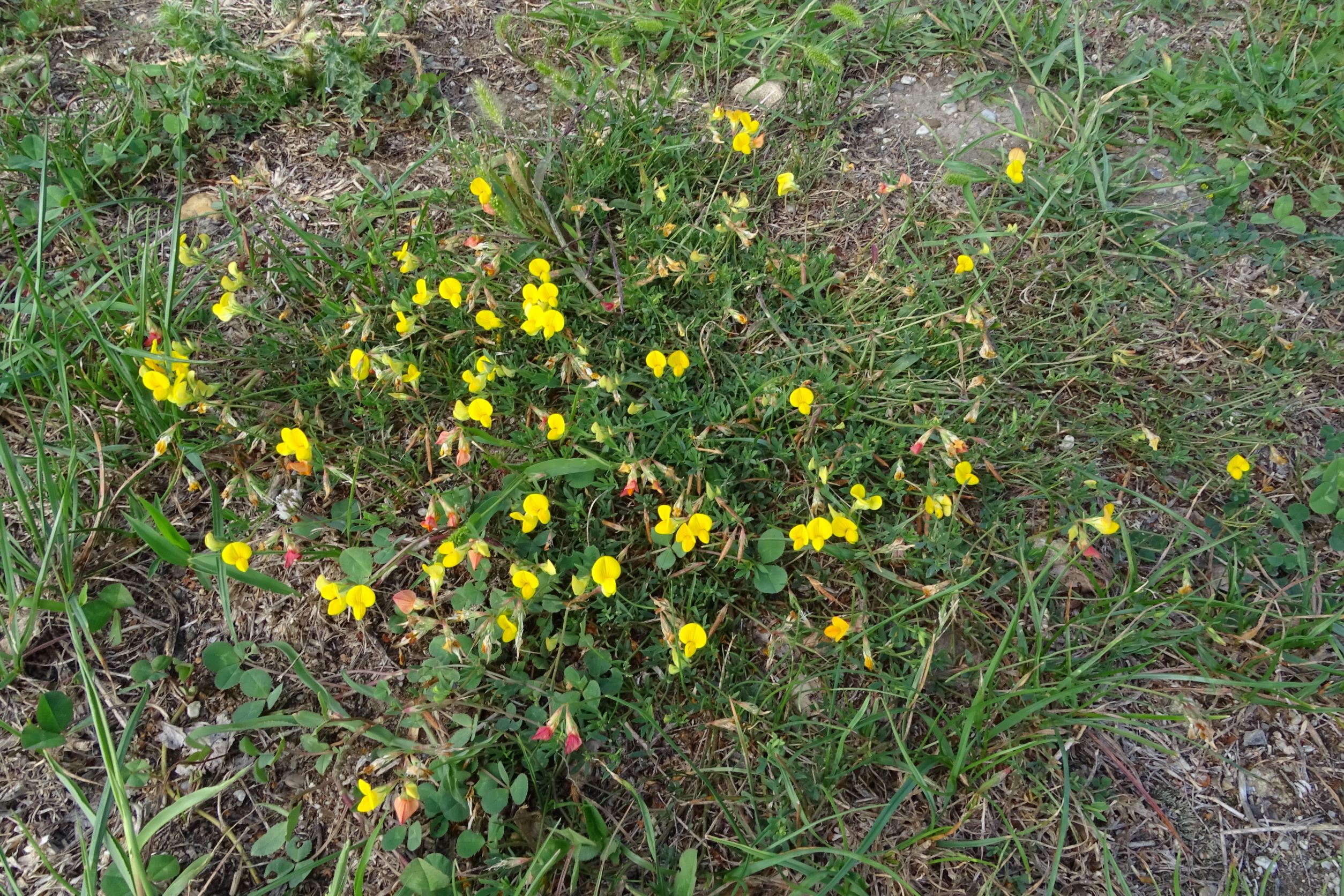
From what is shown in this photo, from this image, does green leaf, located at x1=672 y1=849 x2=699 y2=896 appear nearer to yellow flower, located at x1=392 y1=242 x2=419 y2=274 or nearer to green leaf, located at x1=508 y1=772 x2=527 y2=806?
green leaf, located at x1=508 y1=772 x2=527 y2=806

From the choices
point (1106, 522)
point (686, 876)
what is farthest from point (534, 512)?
point (1106, 522)

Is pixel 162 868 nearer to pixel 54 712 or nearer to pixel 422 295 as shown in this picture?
pixel 54 712

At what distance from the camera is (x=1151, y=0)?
125 inches

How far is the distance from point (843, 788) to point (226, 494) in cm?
178

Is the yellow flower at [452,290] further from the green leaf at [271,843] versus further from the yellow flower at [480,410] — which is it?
the green leaf at [271,843]

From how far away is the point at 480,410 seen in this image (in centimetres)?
218

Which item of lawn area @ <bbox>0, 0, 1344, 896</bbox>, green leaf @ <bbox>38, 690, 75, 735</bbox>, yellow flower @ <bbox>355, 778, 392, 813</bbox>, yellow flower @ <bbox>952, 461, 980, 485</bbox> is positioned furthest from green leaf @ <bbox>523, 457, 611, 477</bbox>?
green leaf @ <bbox>38, 690, 75, 735</bbox>

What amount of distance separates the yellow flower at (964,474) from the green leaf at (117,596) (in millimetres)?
2286

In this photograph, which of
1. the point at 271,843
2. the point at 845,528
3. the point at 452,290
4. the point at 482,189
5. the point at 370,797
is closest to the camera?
the point at 370,797

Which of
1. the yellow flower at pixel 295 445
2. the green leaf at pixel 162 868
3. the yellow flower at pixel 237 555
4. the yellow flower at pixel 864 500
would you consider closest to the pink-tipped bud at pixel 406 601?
the yellow flower at pixel 237 555

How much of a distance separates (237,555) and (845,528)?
1.54 metres

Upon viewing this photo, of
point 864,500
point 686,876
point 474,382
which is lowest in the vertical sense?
point 686,876

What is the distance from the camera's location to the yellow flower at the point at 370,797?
67.5 inches

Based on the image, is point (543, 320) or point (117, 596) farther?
point (543, 320)
